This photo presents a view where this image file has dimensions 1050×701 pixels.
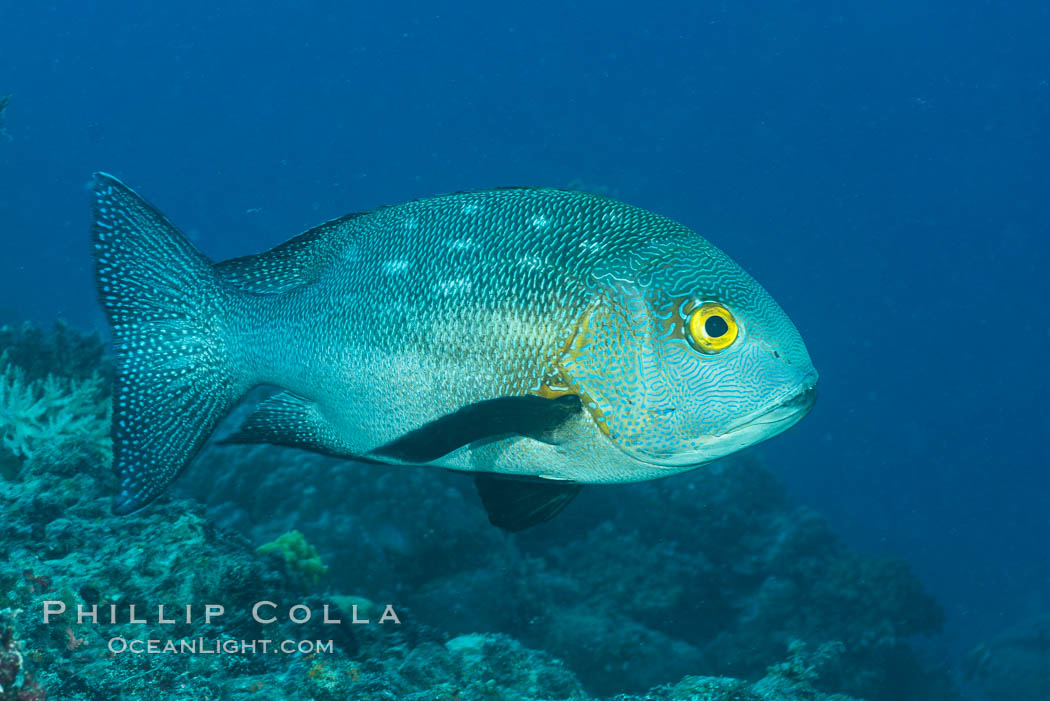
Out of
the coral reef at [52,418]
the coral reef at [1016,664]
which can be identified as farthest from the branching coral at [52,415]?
the coral reef at [1016,664]

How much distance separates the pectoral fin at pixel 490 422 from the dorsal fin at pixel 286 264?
1166 mm

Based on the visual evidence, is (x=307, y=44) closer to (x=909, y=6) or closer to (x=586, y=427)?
(x=909, y=6)

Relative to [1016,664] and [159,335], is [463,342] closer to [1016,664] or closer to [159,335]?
[159,335]

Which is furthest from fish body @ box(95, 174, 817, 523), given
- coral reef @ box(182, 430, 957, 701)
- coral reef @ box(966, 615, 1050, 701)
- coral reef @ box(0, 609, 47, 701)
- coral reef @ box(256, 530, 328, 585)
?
coral reef @ box(966, 615, 1050, 701)

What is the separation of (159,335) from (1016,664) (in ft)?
→ 65.1

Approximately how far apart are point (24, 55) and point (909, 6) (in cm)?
15524

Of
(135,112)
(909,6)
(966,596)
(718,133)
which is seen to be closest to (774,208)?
(718,133)

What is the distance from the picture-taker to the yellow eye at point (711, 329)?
2211 millimetres

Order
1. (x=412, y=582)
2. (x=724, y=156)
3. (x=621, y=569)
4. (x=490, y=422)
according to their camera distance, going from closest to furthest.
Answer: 1. (x=490, y=422)
2. (x=412, y=582)
3. (x=621, y=569)
4. (x=724, y=156)

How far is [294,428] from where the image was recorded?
2.81 metres

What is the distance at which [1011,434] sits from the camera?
63.4m

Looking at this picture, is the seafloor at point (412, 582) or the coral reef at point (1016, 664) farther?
the coral reef at point (1016, 664)

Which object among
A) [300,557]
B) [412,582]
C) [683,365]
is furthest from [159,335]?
[412,582]

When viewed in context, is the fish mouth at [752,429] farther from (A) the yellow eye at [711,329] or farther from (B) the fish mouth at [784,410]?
(A) the yellow eye at [711,329]
